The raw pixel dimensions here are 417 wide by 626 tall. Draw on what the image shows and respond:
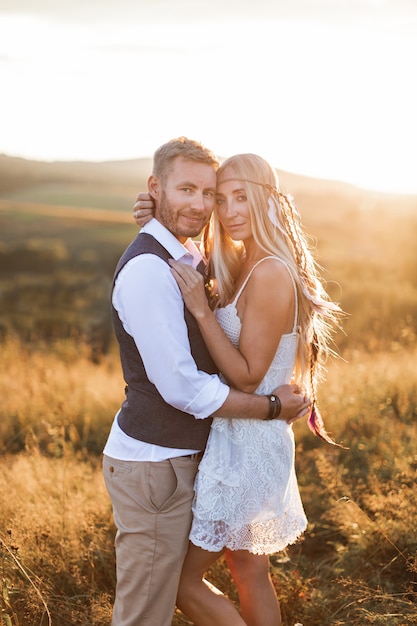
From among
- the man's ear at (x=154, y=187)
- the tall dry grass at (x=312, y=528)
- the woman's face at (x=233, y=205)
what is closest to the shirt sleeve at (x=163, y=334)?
the man's ear at (x=154, y=187)

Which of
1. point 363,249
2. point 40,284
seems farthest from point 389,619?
point 363,249

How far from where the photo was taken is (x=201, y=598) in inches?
111

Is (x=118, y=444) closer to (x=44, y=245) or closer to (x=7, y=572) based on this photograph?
(x=7, y=572)

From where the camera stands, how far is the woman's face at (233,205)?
3072 millimetres

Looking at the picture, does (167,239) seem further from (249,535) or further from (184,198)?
(249,535)

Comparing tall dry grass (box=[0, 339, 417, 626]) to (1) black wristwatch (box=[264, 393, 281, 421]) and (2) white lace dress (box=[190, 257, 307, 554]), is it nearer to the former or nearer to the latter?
(2) white lace dress (box=[190, 257, 307, 554])

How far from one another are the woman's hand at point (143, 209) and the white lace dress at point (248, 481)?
53 centimetres

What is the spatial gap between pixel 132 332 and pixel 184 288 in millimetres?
279

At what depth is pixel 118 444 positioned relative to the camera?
110 inches

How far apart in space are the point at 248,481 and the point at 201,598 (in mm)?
537

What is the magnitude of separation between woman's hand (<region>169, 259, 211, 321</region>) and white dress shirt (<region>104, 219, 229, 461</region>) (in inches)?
1.2

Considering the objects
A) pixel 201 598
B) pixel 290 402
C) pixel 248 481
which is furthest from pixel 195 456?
pixel 201 598

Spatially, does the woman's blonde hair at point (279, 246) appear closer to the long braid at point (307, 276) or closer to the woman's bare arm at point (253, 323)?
the long braid at point (307, 276)

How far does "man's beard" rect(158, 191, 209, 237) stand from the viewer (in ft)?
9.61
